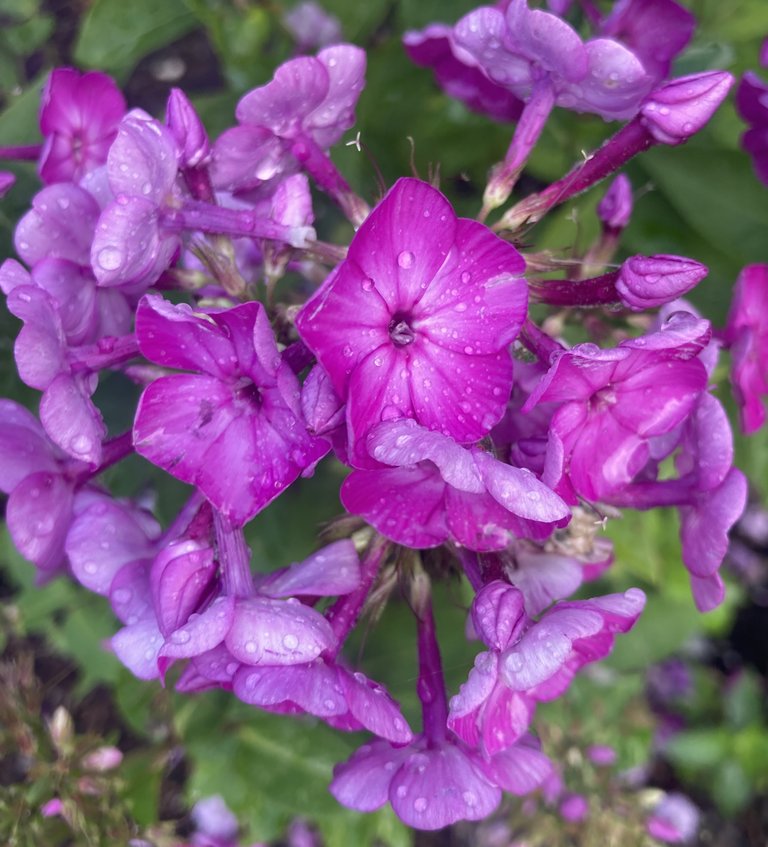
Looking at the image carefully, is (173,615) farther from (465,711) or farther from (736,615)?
(736,615)

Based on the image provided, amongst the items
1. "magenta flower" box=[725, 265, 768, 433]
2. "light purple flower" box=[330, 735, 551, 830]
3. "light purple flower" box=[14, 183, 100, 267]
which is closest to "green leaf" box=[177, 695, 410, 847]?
"light purple flower" box=[330, 735, 551, 830]

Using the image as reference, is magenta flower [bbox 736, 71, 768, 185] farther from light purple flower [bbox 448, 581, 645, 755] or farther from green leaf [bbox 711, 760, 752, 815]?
green leaf [bbox 711, 760, 752, 815]

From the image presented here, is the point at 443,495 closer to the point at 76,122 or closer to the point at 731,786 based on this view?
the point at 76,122

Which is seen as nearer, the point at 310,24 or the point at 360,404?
the point at 360,404

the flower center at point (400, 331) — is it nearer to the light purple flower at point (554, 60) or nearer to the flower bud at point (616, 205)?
the light purple flower at point (554, 60)

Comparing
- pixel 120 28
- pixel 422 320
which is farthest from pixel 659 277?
pixel 120 28

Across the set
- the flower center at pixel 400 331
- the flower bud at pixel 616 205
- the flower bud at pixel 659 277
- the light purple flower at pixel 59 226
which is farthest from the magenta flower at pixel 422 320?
the flower bud at pixel 616 205

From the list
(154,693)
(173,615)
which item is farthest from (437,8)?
(154,693)
